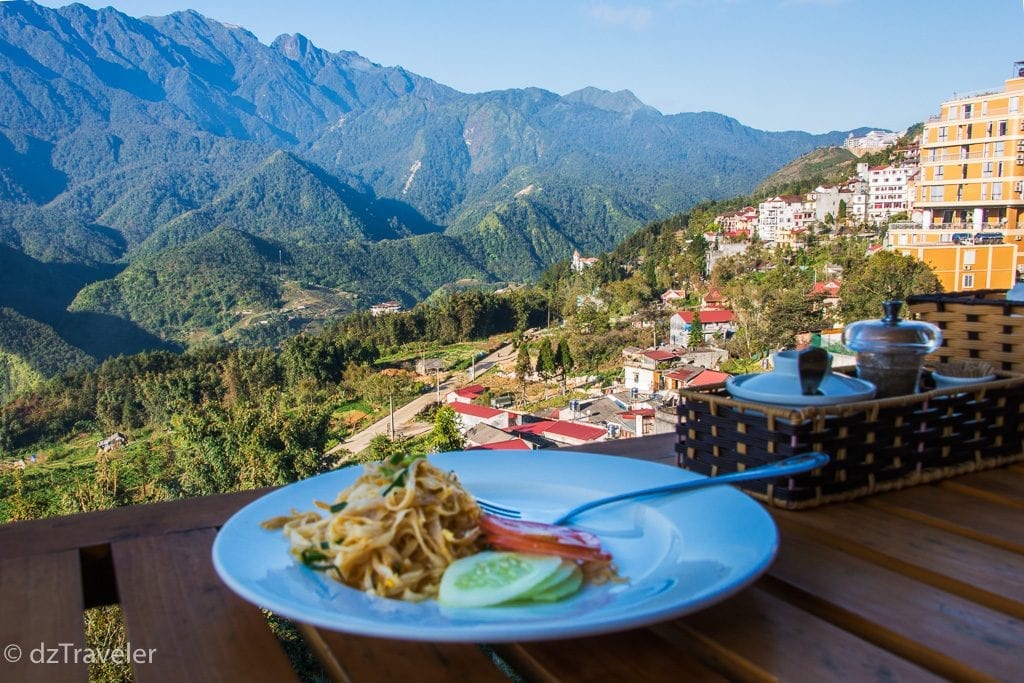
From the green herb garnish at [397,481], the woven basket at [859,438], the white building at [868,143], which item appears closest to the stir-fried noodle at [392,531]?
the green herb garnish at [397,481]

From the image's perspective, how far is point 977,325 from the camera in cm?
82

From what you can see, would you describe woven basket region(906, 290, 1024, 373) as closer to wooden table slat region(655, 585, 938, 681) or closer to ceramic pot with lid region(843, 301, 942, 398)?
ceramic pot with lid region(843, 301, 942, 398)

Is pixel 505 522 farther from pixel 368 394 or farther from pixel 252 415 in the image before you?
pixel 368 394

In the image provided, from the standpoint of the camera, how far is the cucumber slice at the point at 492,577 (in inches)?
13.6

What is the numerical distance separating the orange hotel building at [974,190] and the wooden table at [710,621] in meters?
17.9

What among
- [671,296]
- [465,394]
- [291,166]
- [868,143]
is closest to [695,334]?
[671,296]

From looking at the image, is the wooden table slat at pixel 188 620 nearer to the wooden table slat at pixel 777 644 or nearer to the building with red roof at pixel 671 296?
the wooden table slat at pixel 777 644

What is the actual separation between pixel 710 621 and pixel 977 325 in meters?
0.63

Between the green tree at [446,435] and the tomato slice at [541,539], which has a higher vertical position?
the tomato slice at [541,539]

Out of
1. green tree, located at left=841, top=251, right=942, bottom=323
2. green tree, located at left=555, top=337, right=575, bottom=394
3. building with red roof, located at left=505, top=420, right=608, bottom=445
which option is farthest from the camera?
green tree, located at left=555, top=337, right=575, bottom=394

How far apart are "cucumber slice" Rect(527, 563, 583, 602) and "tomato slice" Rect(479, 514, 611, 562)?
12 mm

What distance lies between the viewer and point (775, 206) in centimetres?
2998

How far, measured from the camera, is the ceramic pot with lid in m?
0.61

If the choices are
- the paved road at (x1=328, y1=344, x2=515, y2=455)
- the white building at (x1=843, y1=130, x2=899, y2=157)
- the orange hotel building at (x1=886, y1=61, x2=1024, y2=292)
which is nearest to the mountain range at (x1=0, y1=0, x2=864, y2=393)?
the paved road at (x1=328, y1=344, x2=515, y2=455)
